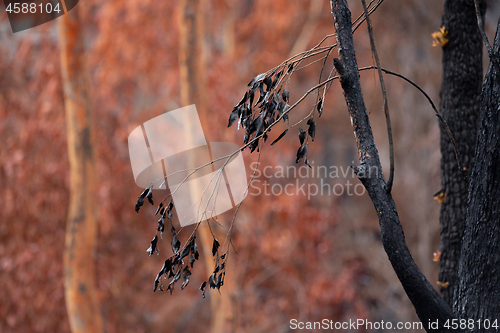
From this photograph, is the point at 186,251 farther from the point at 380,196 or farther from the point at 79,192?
the point at 79,192

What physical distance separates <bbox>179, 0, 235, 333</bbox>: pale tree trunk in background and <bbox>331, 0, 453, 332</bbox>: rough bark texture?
3497mm

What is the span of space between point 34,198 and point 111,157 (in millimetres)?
1030

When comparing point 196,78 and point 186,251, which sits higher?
point 196,78

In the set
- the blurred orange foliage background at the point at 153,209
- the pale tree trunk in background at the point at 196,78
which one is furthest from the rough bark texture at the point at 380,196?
the blurred orange foliage background at the point at 153,209

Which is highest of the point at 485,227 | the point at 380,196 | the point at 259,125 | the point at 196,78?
the point at 196,78

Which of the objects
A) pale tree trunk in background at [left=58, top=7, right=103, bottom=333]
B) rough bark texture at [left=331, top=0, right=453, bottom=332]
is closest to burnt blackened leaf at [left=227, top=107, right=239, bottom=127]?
rough bark texture at [left=331, top=0, right=453, bottom=332]

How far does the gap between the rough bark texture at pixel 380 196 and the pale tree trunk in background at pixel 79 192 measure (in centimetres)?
352

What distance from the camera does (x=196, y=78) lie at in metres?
4.81

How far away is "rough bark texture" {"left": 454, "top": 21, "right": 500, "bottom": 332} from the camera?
130 cm

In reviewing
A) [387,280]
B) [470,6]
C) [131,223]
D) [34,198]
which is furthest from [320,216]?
[470,6]

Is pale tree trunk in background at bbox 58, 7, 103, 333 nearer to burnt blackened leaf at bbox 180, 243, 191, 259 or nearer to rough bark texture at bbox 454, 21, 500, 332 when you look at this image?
burnt blackened leaf at bbox 180, 243, 191, 259

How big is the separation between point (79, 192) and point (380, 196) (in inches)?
143

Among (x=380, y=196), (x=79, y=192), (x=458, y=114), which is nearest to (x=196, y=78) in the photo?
(x=79, y=192)

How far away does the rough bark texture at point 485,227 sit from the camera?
1.30 metres
